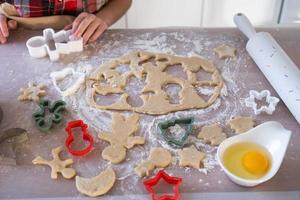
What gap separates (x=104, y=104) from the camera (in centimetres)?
79

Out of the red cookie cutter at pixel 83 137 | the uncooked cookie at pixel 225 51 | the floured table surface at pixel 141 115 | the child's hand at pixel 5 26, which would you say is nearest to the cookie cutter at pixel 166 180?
the floured table surface at pixel 141 115

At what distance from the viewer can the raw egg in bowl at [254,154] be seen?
63 cm

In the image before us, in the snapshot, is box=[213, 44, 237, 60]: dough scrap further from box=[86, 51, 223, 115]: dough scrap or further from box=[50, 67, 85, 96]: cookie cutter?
box=[50, 67, 85, 96]: cookie cutter

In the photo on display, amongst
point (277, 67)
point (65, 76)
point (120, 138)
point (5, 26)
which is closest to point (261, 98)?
point (277, 67)

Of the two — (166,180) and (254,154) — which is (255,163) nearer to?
(254,154)

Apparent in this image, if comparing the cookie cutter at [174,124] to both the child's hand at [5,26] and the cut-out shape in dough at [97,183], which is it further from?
the child's hand at [5,26]

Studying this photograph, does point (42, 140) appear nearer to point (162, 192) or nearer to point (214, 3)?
point (162, 192)

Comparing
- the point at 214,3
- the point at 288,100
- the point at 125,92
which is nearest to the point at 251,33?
the point at 288,100

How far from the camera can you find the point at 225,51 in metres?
0.93

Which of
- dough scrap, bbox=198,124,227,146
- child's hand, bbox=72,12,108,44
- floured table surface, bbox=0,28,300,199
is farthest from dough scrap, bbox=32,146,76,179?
child's hand, bbox=72,12,108,44

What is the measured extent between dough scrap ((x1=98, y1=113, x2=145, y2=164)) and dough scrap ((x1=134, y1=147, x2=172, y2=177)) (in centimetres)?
3

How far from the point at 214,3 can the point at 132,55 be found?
0.70 metres

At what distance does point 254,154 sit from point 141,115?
23cm

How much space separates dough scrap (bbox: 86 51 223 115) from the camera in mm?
776
